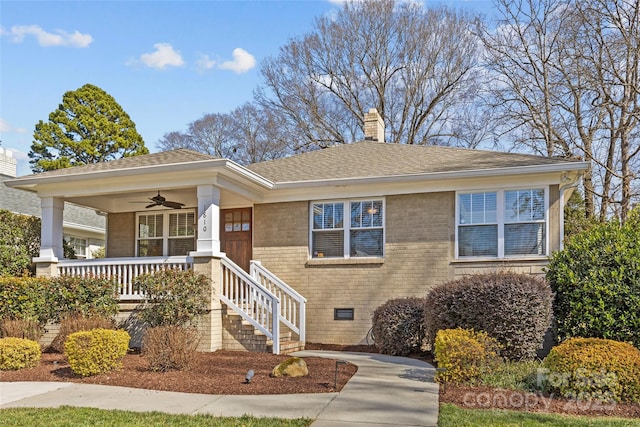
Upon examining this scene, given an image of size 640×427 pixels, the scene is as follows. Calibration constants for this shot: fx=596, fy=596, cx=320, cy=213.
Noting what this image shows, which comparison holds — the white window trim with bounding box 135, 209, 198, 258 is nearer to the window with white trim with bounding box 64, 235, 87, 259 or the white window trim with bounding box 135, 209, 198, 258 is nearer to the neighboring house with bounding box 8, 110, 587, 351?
the neighboring house with bounding box 8, 110, 587, 351

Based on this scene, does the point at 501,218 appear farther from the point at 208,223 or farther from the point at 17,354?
the point at 17,354

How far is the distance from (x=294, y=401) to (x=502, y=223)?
6.93 metres

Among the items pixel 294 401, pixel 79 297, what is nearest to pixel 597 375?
pixel 294 401

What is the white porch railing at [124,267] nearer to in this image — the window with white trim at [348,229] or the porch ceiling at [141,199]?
the porch ceiling at [141,199]

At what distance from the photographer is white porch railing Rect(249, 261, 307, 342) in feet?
42.0

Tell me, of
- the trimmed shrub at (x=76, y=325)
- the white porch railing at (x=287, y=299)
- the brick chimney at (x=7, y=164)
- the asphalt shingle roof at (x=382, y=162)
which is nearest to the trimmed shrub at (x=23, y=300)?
the trimmed shrub at (x=76, y=325)

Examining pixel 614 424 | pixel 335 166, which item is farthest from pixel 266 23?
pixel 614 424

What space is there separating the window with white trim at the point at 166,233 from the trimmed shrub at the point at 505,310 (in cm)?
796

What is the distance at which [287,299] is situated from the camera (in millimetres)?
13547

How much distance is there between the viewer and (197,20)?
15727mm

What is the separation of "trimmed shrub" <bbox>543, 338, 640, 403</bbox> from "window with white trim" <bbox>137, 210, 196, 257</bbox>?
32.9ft

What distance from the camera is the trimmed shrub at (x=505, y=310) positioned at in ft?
30.0

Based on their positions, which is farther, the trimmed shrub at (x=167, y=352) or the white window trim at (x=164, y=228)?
the white window trim at (x=164, y=228)

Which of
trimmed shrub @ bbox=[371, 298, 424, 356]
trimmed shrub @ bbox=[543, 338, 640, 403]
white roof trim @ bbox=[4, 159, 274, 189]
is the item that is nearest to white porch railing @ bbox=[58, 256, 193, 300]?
white roof trim @ bbox=[4, 159, 274, 189]
